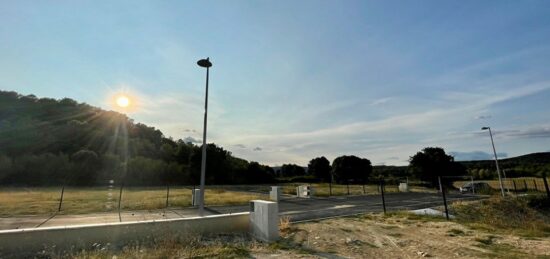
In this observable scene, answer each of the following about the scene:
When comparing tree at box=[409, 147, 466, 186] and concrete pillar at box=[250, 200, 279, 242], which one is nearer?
concrete pillar at box=[250, 200, 279, 242]

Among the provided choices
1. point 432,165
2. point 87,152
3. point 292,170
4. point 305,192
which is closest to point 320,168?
point 292,170

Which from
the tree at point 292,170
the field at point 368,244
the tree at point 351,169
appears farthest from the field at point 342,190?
the tree at point 292,170

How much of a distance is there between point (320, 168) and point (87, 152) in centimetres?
6361

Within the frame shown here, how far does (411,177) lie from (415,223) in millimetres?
53930

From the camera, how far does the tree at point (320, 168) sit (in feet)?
319

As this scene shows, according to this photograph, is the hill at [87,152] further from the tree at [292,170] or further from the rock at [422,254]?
the rock at [422,254]

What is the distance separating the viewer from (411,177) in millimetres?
61531

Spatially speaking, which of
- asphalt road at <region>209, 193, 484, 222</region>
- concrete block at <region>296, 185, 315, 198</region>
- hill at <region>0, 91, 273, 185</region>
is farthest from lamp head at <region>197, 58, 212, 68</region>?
hill at <region>0, 91, 273, 185</region>

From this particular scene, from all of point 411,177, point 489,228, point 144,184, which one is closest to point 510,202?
point 489,228

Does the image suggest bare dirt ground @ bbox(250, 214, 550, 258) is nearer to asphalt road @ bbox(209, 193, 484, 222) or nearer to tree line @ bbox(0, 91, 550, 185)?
asphalt road @ bbox(209, 193, 484, 222)

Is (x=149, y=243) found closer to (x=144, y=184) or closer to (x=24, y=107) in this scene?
(x=144, y=184)

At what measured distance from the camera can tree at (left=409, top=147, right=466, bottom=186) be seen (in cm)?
5619

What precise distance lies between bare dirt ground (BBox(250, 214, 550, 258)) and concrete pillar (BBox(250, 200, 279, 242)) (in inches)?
13.9

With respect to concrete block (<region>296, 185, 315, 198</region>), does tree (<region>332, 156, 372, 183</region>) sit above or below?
above
